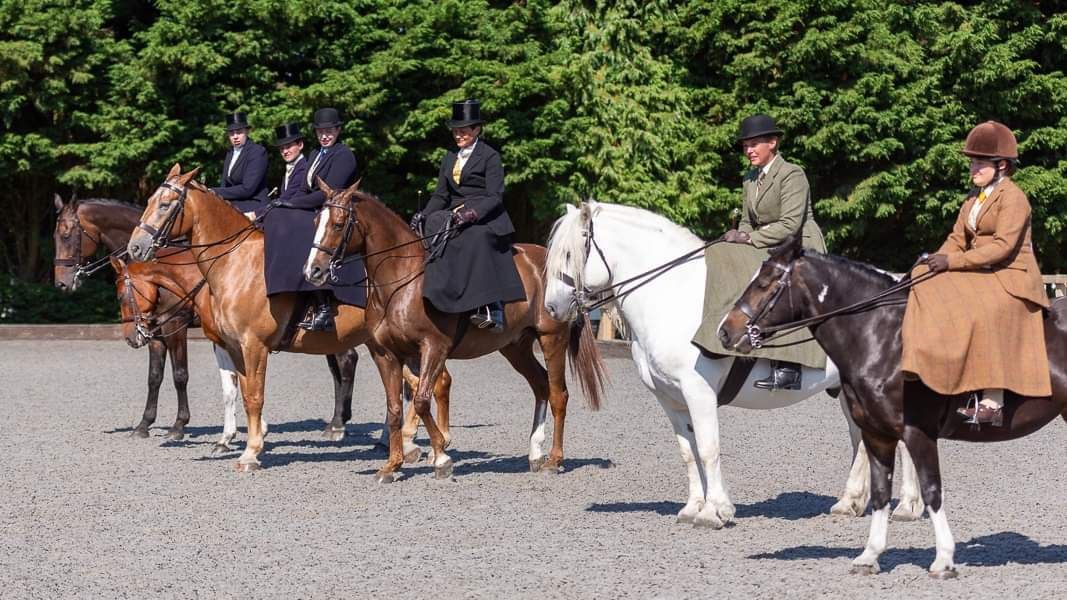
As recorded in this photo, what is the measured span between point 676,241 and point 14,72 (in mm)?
23337

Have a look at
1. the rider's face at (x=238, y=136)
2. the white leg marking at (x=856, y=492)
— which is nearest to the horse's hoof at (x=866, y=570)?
the white leg marking at (x=856, y=492)

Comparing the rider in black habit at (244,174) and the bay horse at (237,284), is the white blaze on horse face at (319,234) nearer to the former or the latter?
the bay horse at (237,284)

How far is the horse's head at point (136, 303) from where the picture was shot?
14.8 m

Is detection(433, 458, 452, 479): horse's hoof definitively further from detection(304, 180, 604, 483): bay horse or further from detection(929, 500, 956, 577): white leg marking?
detection(929, 500, 956, 577): white leg marking

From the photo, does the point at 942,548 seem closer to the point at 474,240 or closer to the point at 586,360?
the point at 474,240

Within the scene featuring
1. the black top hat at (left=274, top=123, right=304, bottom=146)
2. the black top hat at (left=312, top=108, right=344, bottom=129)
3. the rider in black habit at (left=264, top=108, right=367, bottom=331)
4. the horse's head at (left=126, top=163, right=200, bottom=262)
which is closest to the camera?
the rider in black habit at (left=264, top=108, right=367, bottom=331)

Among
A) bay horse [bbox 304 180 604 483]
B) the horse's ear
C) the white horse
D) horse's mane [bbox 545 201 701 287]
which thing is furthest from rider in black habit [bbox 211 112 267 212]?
the white horse

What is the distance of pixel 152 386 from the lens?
1538 centimetres

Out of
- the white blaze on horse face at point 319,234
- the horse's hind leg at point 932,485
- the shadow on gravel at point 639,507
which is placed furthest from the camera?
the white blaze on horse face at point 319,234

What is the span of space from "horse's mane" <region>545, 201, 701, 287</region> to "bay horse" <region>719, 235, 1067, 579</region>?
1.85 metres

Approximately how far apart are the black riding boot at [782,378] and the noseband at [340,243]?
367 centimetres

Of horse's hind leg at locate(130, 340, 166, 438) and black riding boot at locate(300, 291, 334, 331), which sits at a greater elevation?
black riding boot at locate(300, 291, 334, 331)

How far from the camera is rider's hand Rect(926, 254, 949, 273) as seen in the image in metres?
8.04

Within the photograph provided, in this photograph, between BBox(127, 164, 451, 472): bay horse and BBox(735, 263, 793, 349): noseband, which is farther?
BBox(127, 164, 451, 472): bay horse
